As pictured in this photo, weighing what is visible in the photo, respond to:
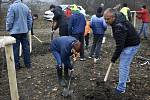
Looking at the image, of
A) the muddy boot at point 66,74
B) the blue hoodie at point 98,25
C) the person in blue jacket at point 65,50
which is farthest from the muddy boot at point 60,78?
the blue hoodie at point 98,25

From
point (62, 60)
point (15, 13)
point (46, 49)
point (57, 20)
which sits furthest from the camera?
point (46, 49)

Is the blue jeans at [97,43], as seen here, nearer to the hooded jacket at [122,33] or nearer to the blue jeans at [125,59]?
the blue jeans at [125,59]

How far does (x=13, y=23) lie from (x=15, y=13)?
0.88ft

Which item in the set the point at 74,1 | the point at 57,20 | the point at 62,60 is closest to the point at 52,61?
the point at 57,20

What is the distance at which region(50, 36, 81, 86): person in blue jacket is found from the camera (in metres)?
7.76

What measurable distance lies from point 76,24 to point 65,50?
13.0 ft

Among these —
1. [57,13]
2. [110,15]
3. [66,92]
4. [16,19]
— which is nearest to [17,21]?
[16,19]

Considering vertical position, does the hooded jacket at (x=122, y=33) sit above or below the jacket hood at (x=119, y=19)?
below

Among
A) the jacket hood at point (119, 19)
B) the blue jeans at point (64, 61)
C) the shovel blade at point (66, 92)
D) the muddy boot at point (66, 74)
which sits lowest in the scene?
the shovel blade at point (66, 92)

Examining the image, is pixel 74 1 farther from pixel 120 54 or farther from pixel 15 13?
pixel 120 54

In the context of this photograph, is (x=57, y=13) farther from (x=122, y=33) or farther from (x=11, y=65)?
(x=11, y=65)

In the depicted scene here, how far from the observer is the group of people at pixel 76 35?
7.35m

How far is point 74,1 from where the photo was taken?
37.1m

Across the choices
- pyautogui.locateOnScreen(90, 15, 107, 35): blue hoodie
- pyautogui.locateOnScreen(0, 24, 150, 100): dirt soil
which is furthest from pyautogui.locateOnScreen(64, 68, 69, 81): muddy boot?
pyautogui.locateOnScreen(90, 15, 107, 35): blue hoodie
